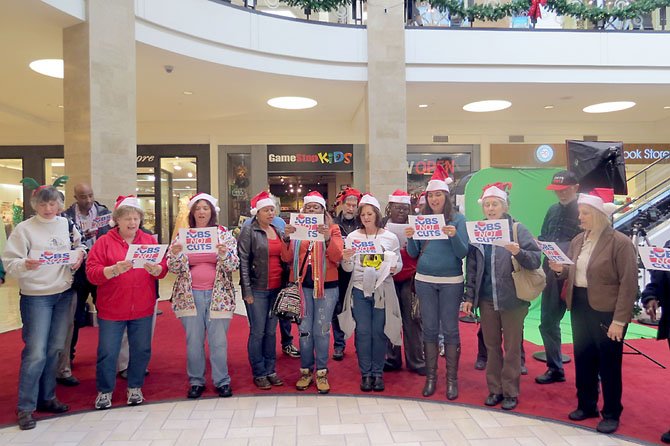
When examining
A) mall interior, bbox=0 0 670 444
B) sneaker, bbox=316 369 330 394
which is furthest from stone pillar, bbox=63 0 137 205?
A: sneaker, bbox=316 369 330 394

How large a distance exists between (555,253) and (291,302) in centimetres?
212

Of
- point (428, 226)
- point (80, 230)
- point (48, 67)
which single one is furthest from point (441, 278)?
point (48, 67)

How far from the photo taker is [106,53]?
6.85m

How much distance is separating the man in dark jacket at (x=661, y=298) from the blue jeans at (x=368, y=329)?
1.95 m

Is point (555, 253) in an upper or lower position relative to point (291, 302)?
upper

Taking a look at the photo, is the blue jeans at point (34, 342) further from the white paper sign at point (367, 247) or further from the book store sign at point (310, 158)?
the book store sign at point (310, 158)

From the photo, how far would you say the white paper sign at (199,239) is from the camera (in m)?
3.52

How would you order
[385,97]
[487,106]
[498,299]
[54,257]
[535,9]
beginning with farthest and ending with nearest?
[487,106], [535,9], [385,97], [498,299], [54,257]

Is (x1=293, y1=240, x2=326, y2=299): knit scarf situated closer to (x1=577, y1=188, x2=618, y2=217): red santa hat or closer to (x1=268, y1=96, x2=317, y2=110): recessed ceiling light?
(x1=577, y1=188, x2=618, y2=217): red santa hat

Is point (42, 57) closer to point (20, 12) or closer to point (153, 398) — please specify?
point (20, 12)

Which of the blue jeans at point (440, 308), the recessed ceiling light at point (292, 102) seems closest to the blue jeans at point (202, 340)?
the blue jeans at point (440, 308)

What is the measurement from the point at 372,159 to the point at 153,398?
660cm

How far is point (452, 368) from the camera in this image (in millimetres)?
3748

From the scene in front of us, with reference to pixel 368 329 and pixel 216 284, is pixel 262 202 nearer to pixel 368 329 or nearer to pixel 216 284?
pixel 216 284
